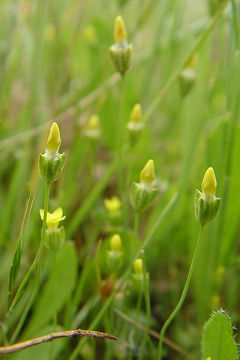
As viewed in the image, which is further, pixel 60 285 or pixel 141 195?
pixel 60 285

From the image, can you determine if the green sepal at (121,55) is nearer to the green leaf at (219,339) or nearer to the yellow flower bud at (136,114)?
the yellow flower bud at (136,114)

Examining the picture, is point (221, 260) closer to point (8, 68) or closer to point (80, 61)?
point (8, 68)

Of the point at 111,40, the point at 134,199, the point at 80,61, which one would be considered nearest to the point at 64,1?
the point at 80,61

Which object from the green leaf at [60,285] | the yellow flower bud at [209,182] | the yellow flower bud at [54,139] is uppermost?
the yellow flower bud at [54,139]

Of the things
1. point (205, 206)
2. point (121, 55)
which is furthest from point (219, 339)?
point (121, 55)

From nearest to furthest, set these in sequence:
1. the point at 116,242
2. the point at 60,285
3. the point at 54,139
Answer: the point at 54,139 → the point at 116,242 → the point at 60,285

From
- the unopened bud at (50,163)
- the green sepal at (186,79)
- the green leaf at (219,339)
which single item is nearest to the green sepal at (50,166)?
the unopened bud at (50,163)

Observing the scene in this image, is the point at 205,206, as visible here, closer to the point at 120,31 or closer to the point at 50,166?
the point at 50,166
